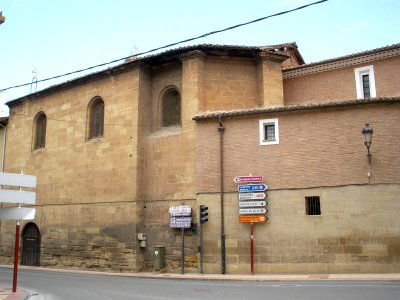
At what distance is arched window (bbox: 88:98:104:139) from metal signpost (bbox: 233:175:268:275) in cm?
859

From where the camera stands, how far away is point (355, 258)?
14.8 m

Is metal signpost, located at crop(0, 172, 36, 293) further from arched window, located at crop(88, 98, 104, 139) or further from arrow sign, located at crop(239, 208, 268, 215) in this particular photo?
arched window, located at crop(88, 98, 104, 139)

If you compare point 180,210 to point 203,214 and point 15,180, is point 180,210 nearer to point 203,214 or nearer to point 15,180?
point 203,214

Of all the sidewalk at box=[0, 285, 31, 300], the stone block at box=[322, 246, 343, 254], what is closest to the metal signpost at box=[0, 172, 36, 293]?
the sidewalk at box=[0, 285, 31, 300]

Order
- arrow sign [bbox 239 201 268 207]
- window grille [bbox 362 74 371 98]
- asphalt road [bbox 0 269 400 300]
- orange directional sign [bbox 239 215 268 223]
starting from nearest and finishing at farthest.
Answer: asphalt road [bbox 0 269 400 300] → orange directional sign [bbox 239 215 268 223] → arrow sign [bbox 239 201 268 207] → window grille [bbox 362 74 371 98]

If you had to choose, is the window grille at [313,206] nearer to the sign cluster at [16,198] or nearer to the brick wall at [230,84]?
the brick wall at [230,84]

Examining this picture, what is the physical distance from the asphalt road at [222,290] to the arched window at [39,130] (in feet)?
38.9

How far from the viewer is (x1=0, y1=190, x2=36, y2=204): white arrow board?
1052cm

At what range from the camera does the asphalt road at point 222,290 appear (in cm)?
1003

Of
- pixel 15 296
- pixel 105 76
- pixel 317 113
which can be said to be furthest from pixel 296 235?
pixel 105 76

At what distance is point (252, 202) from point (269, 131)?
9.35ft

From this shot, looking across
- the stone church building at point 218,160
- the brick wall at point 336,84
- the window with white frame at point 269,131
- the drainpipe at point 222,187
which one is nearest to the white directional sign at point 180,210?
the stone church building at point 218,160

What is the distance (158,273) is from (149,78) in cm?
905

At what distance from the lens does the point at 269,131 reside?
16.9m
